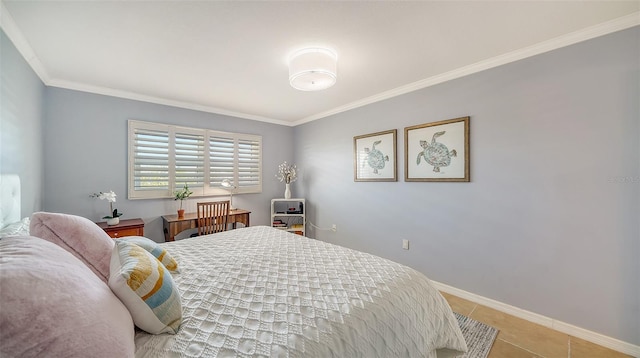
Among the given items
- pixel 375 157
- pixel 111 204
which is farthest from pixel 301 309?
pixel 111 204

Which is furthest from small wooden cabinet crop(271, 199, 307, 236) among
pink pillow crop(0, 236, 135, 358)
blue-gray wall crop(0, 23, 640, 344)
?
pink pillow crop(0, 236, 135, 358)

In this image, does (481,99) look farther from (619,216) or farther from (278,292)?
(278,292)

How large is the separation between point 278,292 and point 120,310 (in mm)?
638

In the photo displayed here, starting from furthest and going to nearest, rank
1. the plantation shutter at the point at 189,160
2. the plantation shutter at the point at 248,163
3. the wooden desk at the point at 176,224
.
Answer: the plantation shutter at the point at 248,163 < the plantation shutter at the point at 189,160 < the wooden desk at the point at 176,224

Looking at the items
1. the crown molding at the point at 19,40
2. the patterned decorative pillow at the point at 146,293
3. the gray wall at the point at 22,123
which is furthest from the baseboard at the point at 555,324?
the crown molding at the point at 19,40

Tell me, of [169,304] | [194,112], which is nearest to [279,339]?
[169,304]

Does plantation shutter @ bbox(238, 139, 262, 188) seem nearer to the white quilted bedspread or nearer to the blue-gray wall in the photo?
the blue-gray wall

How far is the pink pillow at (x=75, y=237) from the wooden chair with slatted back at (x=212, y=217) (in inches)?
83.9

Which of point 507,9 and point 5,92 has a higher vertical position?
point 507,9

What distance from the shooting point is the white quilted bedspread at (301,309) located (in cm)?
86

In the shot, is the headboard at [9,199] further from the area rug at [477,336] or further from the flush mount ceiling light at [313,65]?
the area rug at [477,336]

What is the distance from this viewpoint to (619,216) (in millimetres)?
1739

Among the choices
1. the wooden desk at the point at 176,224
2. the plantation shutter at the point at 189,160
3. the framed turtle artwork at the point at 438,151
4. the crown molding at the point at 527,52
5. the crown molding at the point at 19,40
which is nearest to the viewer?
the crown molding at the point at 19,40

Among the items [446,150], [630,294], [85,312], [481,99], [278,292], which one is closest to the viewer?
[85,312]
